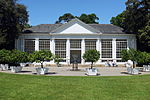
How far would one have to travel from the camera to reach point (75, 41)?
1494 inches

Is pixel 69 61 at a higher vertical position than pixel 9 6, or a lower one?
lower

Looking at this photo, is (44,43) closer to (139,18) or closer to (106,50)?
(106,50)

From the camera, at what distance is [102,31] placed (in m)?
39.2

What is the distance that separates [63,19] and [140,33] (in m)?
48.4

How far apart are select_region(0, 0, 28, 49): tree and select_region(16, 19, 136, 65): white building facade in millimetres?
3378

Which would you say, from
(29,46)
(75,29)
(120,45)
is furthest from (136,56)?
(29,46)

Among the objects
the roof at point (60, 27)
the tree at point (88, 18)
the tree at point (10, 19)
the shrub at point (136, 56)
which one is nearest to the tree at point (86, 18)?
the tree at point (88, 18)

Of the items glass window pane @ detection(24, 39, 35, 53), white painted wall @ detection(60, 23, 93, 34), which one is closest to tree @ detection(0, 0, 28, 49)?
glass window pane @ detection(24, 39, 35, 53)

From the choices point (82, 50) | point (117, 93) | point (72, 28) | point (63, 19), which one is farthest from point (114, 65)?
point (63, 19)

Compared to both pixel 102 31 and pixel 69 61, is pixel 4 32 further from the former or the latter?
pixel 102 31

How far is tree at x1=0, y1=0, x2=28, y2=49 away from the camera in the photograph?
1239 inches

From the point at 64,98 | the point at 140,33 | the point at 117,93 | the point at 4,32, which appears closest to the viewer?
the point at 64,98

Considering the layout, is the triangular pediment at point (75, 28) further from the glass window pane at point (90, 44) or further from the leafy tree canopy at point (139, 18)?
the leafy tree canopy at point (139, 18)

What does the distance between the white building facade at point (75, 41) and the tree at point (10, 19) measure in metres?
3.38
